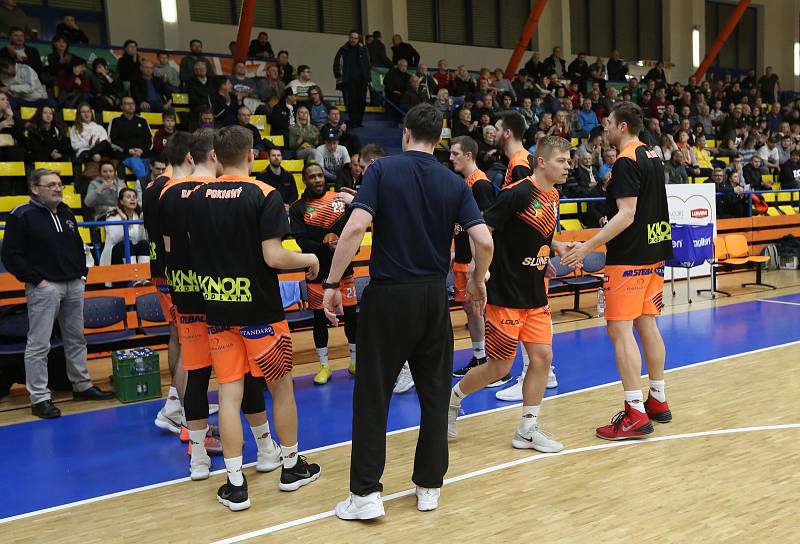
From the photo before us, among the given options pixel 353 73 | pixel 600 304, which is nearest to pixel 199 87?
pixel 353 73

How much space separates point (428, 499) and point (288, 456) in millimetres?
845

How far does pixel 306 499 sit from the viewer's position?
3.81 m

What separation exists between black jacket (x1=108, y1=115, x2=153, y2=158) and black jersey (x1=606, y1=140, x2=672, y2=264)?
762 cm

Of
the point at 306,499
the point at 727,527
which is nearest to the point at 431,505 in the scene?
the point at 306,499

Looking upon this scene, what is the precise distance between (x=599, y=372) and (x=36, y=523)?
4.50 metres

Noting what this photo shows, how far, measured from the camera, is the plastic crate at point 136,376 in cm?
582

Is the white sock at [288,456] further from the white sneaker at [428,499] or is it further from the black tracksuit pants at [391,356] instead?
the white sneaker at [428,499]

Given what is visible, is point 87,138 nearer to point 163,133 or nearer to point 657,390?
point 163,133

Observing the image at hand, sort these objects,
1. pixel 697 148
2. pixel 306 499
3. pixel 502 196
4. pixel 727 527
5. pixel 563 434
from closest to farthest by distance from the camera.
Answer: pixel 727 527, pixel 306 499, pixel 502 196, pixel 563 434, pixel 697 148

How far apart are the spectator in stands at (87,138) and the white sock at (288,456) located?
23.0 feet

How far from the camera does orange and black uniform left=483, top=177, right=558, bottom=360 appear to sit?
4.34 m

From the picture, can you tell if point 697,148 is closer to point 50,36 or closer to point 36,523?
point 50,36

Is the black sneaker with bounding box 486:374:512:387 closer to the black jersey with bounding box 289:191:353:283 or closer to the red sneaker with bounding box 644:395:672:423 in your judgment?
the red sneaker with bounding box 644:395:672:423

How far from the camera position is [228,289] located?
371 centimetres
